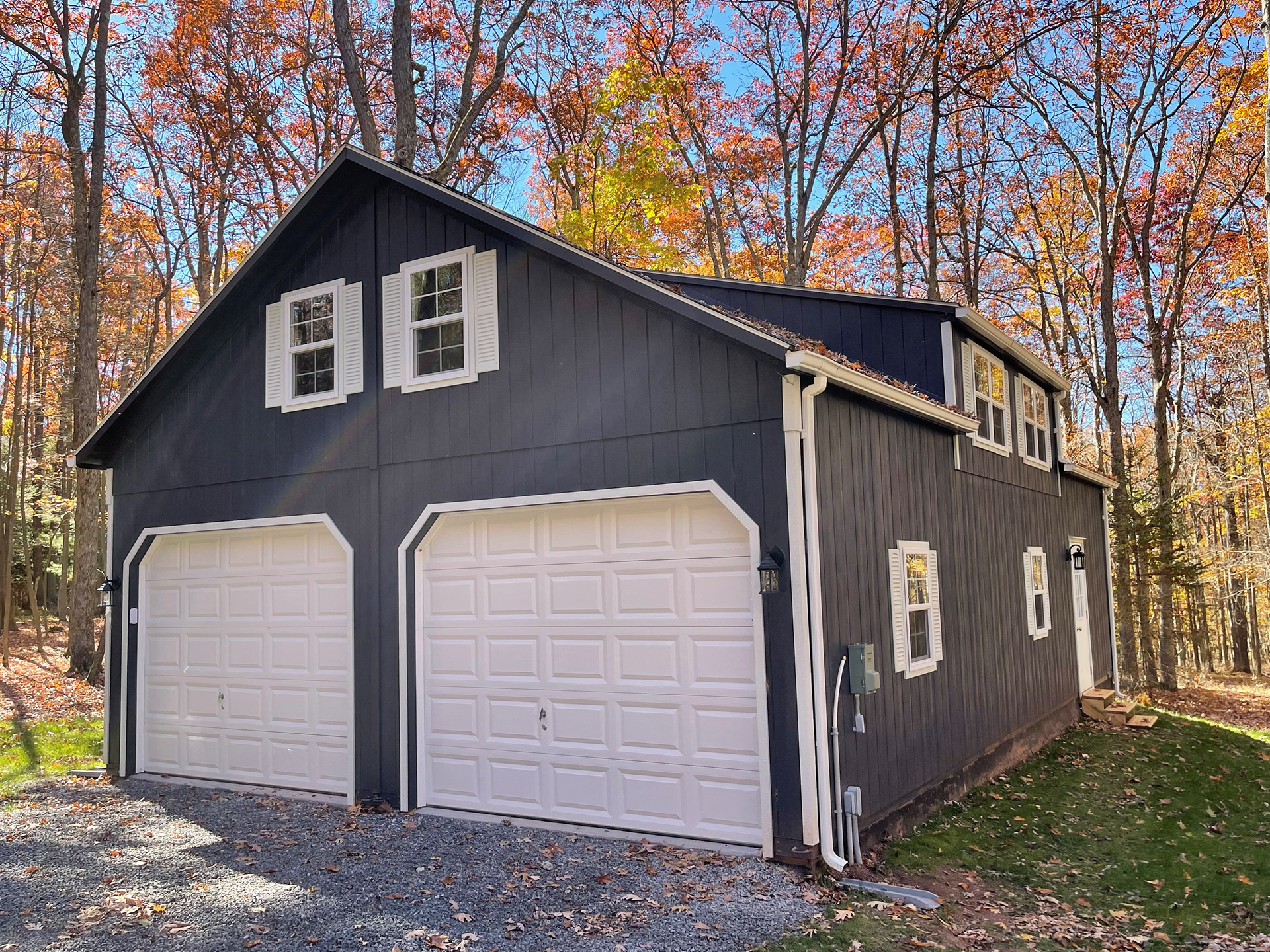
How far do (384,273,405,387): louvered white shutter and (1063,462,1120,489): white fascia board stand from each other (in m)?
9.98

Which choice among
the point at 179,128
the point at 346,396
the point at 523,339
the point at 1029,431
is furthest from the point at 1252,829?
the point at 179,128

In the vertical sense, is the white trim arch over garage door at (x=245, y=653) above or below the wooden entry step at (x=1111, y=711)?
above

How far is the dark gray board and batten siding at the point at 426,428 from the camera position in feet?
22.1

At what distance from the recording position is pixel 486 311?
8070 millimetres

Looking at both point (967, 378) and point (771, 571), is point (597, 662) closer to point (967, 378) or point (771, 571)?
point (771, 571)

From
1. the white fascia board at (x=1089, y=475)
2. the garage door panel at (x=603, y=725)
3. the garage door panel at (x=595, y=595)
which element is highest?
the white fascia board at (x=1089, y=475)

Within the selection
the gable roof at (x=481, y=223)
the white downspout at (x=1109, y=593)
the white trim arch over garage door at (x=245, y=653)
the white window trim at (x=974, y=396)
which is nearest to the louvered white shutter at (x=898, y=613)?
the gable roof at (x=481, y=223)

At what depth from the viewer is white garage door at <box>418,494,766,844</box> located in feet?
22.3

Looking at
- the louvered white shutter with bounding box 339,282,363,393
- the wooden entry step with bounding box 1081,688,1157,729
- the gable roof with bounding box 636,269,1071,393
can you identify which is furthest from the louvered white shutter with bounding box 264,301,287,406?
the wooden entry step with bounding box 1081,688,1157,729

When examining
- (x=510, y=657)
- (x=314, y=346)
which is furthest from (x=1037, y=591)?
(x=314, y=346)

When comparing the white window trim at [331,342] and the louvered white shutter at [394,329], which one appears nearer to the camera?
the louvered white shutter at [394,329]

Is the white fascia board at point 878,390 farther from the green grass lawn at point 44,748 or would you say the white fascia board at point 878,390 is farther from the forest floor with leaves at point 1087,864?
the green grass lawn at point 44,748

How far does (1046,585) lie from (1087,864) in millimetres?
5948

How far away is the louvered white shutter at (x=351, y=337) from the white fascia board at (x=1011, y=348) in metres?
5.97
